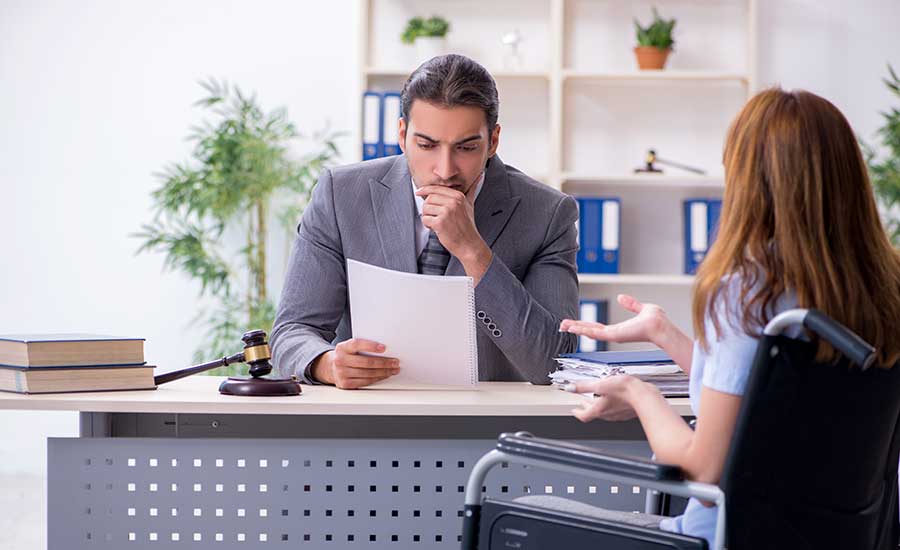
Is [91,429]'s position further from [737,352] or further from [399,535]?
[737,352]

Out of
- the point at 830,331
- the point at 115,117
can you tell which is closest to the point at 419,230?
the point at 830,331

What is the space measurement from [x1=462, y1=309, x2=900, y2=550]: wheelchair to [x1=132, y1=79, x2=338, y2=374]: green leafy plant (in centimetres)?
294

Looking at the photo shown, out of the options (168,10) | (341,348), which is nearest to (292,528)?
(341,348)

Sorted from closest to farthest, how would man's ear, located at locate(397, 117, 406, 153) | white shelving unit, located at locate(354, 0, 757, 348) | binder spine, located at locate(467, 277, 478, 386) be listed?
binder spine, located at locate(467, 277, 478, 386) → man's ear, located at locate(397, 117, 406, 153) → white shelving unit, located at locate(354, 0, 757, 348)

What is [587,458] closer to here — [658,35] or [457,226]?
[457,226]

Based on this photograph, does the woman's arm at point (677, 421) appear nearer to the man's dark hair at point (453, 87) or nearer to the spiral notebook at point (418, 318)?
the spiral notebook at point (418, 318)

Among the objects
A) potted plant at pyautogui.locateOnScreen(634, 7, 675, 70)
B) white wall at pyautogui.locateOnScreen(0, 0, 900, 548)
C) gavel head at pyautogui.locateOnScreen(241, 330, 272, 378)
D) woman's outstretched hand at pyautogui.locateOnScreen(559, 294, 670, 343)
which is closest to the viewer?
woman's outstretched hand at pyautogui.locateOnScreen(559, 294, 670, 343)

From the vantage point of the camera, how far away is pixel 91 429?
6.50 ft

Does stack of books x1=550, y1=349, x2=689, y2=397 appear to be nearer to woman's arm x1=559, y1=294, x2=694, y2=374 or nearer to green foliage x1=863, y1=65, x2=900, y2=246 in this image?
woman's arm x1=559, y1=294, x2=694, y2=374

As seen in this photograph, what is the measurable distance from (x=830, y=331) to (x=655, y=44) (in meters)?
3.22

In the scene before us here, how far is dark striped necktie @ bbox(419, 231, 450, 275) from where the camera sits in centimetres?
238

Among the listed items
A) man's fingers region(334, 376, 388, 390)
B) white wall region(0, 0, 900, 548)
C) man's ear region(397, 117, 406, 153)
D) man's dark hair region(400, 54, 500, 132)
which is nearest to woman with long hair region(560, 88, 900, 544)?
man's fingers region(334, 376, 388, 390)

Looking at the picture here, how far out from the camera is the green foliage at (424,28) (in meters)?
4.27

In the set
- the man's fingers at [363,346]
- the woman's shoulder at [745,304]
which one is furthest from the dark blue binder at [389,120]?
the woman's shoulder at [745,304]
